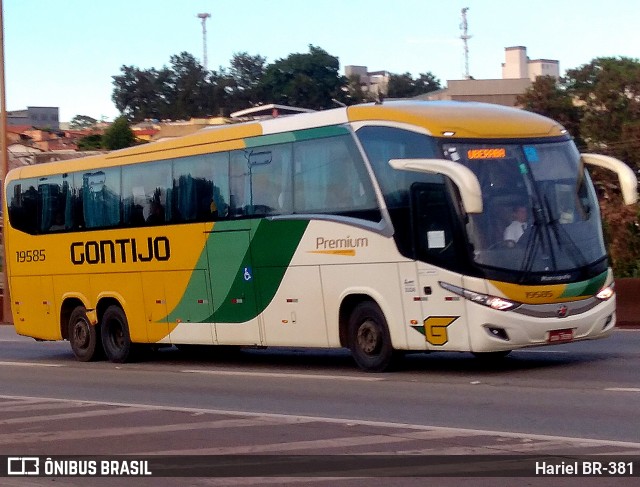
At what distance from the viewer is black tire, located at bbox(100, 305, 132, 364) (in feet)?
69.0

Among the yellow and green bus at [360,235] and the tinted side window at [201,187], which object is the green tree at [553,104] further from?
the tinted side window at [201,187]

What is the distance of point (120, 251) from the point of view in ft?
67.5

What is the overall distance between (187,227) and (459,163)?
5.89 m

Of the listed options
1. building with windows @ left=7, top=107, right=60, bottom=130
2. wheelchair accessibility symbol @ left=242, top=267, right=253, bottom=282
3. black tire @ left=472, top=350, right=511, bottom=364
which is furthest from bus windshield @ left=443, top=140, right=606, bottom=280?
building with windows @ left=7, top=107, right=60, bottom=130

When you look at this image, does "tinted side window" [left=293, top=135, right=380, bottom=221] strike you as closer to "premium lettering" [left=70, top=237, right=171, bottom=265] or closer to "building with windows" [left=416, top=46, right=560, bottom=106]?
"premium lettering" [left=70, top=237, right=171, bottom=265]

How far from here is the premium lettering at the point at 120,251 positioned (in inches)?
776

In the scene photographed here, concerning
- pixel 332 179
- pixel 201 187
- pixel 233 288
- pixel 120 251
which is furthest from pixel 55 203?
pixel 332 179

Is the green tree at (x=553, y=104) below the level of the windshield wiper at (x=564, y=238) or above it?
above

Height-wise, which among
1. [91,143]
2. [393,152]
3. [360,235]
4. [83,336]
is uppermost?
[91,143]

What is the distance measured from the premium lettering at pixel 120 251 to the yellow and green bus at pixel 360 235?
0.03 metres

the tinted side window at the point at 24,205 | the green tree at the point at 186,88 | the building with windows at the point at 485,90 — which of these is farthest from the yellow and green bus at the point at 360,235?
the green tree at the point at 186,88

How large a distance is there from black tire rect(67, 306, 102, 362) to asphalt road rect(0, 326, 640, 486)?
2.05 m

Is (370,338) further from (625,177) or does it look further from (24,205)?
(24,205)

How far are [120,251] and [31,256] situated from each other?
319 centimetres
